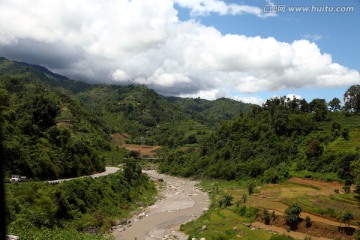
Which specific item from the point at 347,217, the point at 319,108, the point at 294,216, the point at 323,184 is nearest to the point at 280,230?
the point at 294,216

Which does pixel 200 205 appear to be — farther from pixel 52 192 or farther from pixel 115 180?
pixel 52 192

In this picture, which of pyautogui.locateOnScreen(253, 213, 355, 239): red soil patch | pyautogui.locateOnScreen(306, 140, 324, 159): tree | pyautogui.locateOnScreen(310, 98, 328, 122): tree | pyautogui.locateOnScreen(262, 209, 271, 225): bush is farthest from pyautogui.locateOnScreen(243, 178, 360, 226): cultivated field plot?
pyautogui.locateOnScreen(310, 98, 328, 122): tree

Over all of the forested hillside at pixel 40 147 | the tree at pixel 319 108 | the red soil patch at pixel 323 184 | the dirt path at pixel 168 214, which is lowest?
the dirt path at pixel 168 214

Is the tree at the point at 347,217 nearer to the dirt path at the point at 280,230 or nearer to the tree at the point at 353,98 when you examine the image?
the dirt path at the point at 280,230

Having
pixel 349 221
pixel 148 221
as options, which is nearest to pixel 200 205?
pixel 148 221

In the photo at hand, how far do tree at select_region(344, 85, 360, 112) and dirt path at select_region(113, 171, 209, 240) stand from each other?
48.3m

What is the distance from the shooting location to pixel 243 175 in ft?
247

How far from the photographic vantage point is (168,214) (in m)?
49.2

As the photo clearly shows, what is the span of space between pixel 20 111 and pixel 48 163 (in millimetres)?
13621

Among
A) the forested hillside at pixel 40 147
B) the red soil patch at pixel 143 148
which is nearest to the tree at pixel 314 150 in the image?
the forested hillside at pixel 40 147

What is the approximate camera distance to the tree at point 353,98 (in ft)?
302

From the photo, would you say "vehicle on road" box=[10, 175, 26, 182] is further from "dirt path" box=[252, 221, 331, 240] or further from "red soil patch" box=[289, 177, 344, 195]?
"red soil patch" box=[289, 177, 344, 195]

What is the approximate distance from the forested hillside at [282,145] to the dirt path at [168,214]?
13.3m

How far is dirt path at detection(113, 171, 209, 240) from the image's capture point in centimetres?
3875
